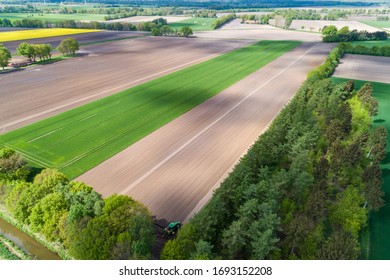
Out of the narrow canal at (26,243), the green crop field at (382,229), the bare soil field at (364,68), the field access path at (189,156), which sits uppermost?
the bare soil field at (364,68)

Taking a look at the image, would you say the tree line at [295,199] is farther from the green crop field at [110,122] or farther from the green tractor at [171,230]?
the green crop field at [110,122]

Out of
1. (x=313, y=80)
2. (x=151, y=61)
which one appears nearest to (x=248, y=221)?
(x=313, y=80)

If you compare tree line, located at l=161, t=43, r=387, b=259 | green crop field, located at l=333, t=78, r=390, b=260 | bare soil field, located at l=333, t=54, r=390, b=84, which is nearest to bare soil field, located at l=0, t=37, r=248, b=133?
tree line, located at l=161, t=43, r=387, b=259

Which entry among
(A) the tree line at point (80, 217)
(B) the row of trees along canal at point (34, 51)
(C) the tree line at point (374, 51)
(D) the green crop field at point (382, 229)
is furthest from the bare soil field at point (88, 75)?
(D) the green crop field at point (382, 229)

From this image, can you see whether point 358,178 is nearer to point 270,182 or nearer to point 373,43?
point 270,182

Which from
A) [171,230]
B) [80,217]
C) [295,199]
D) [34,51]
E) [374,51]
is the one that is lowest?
[171,230]

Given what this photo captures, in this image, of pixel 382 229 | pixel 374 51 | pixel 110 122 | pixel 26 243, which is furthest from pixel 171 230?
pixel 374 51

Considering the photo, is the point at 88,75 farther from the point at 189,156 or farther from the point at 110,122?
the point at 189,156
